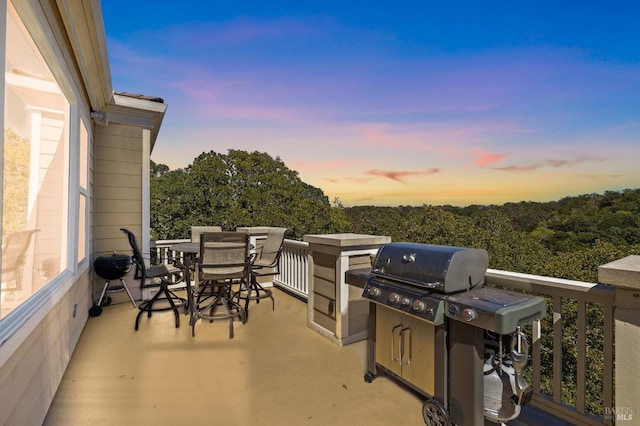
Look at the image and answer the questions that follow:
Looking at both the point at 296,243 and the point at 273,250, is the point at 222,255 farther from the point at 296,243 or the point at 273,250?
the point at 296,243

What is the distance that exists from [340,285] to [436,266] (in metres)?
1.39

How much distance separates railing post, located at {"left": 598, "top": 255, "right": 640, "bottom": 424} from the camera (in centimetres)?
145

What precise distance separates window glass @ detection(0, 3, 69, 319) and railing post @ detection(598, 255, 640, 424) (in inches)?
109

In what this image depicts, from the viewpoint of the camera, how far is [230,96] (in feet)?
28.3

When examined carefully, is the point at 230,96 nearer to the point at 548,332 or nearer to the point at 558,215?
the point at 548,332

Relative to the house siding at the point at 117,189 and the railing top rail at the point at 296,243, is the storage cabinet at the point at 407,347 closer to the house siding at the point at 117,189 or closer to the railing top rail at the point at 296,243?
the railing top rail at the point at 296,243

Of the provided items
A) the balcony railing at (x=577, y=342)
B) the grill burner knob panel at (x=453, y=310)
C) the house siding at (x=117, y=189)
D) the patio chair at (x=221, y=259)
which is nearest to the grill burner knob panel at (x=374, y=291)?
the grill burner knob panel at (x=453, y=310)

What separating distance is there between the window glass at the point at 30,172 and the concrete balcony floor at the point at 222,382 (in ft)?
2.83

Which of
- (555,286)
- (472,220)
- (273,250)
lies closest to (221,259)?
(273,250)

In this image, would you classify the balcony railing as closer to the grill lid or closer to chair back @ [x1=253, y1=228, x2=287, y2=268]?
the grill lid

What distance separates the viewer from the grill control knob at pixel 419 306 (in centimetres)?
176

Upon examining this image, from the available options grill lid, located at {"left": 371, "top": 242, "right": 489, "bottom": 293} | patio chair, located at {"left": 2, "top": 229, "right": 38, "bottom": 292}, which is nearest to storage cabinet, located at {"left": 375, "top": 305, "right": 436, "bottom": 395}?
grill lid, located at {"left": 371, "top": 242, "right": 489, "bottom": 293}

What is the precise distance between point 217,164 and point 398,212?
1349 centimetres

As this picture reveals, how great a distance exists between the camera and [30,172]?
2.32 meters
